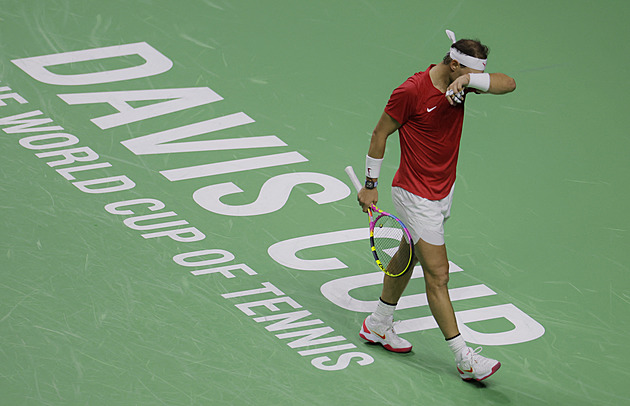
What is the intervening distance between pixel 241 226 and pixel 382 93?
112 inches

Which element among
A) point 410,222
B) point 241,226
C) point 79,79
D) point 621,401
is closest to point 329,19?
point 79,79

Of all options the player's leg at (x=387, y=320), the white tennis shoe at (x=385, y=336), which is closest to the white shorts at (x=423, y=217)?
the player's leg at (x=387, y=320)

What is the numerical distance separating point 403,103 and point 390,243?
1124 mm

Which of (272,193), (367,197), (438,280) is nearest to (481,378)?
(438,280)

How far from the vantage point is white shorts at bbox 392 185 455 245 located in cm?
760

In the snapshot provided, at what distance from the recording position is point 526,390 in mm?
7746

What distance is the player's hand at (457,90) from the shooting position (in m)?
7.32

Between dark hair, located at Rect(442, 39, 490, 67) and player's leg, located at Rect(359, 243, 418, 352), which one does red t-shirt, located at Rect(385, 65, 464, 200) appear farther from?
player's leg, located at Rect(359, 243, 418, 352)

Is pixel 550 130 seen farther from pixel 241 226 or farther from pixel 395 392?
pixel 395 392

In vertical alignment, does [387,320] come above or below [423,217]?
below

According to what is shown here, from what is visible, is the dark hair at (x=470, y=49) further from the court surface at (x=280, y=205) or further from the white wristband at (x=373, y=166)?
the court surface at (x=280, y=205)

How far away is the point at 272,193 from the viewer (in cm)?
988

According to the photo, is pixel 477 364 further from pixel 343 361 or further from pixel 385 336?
pixel 343 361

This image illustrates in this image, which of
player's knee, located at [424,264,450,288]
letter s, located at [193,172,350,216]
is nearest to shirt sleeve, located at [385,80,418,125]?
player's knee, located at [424,264,450,288]
